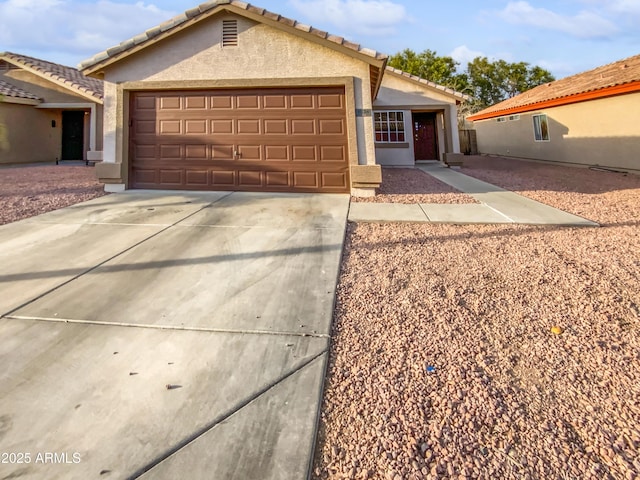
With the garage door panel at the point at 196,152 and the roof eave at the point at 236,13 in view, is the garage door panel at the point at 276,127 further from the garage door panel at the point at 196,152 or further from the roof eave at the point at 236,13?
the roof eave at the point at 236,13

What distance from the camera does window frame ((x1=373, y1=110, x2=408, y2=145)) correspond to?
16156mm

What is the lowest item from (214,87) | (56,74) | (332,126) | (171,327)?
(171,327)

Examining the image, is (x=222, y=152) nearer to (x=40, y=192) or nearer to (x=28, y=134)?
(x=40, y=192)

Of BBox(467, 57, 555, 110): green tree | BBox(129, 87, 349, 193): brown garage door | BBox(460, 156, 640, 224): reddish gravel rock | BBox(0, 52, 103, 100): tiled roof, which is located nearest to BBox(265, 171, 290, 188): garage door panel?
BBox(129, 87, 349, 193): brown garage door

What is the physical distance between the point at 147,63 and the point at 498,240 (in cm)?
909

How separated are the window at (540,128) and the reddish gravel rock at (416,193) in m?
10.5

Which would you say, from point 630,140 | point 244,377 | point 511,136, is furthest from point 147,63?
point 511,136

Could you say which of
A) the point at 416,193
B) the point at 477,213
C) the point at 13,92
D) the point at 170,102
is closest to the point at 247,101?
the point at 170,102

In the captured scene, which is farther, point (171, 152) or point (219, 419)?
point (171, 152)

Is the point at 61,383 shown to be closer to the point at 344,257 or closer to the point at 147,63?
the point at 344,257

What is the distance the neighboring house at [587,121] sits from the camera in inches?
505

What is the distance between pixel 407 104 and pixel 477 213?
1110 cm

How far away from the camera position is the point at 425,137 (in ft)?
65.2

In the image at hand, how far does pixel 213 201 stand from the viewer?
24.9 ft
